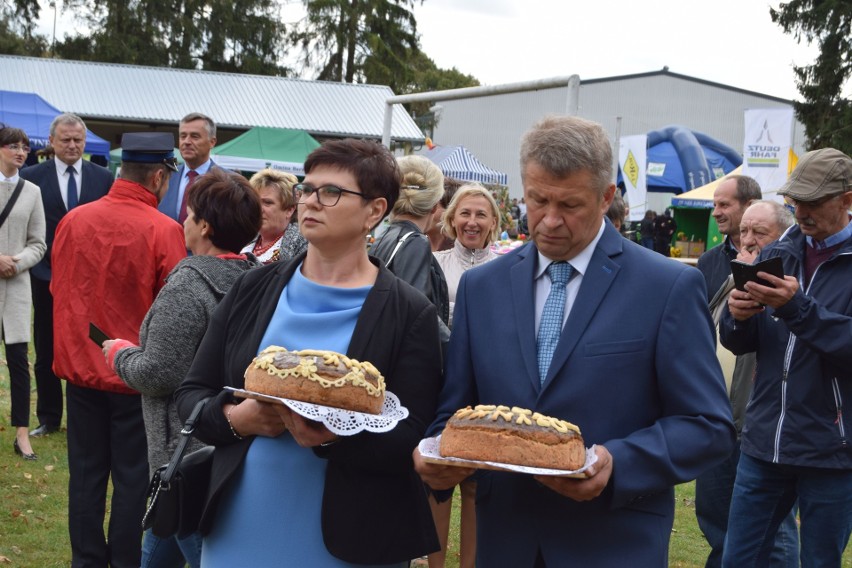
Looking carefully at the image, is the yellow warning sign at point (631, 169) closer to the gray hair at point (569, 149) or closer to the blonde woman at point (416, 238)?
the blonde woman at point (416, 238)

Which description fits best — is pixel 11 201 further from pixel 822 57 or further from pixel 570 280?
pixel 822 57

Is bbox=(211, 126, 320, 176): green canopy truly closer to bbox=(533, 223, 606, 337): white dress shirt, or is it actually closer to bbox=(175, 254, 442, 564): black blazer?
bbox=(175, 254, 442, 564): black blazer

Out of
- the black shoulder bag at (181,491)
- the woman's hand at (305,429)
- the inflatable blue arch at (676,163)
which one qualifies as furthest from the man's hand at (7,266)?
the inflatable blue arch at (676,163)

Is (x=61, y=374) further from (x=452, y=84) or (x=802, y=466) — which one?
(x=452, y=84)

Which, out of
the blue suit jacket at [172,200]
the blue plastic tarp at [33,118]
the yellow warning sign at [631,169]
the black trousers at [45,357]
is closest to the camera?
the blue suit jacket at [172,200]

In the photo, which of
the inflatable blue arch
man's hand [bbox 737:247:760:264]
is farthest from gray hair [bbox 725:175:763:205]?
the inflatable blue arch

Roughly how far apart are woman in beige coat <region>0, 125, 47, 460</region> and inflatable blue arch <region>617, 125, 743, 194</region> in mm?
26263

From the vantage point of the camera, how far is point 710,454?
2555 mm

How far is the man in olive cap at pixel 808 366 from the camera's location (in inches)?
155

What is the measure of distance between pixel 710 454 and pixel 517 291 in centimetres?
69

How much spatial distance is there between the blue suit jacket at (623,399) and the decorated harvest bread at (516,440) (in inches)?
6.6

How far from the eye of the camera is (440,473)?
8.17 ft

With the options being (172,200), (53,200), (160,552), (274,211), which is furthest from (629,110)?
(160,552)

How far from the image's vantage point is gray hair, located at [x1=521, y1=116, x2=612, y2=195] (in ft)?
8.45
